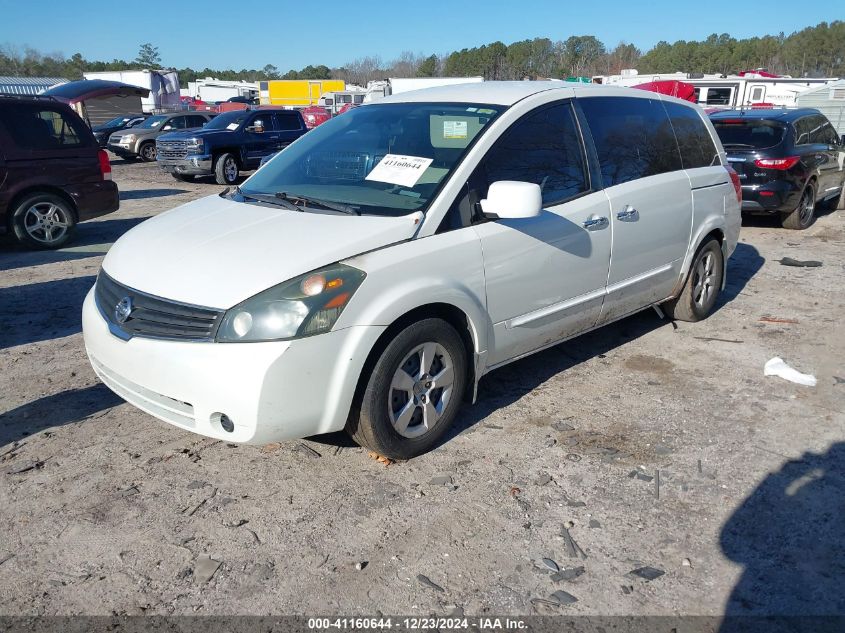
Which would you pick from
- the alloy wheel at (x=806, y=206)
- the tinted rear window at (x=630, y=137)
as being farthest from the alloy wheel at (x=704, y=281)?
the alloy wheel at (x=806, y=206)

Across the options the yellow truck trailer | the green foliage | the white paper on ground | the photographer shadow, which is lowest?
the white paper on ground

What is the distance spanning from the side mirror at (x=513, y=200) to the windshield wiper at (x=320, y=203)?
704 millimetres

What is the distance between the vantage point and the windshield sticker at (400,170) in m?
3.77

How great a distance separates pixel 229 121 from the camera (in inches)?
664

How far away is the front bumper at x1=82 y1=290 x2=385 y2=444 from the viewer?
3.00 metres

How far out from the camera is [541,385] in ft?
15.3

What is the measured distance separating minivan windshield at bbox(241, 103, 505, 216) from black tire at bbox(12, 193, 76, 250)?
542 cm

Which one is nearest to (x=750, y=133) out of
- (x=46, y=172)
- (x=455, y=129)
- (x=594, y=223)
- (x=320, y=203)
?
(x=594, y=223)

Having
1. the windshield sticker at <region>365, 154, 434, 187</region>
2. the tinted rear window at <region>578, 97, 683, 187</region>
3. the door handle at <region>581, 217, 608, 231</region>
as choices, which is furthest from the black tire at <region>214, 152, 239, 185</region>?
the door handle at <region>581, 217, 608, 231</region>

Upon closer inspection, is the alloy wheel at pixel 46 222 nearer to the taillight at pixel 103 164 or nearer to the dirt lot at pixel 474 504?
the taillight at pixel 103 164

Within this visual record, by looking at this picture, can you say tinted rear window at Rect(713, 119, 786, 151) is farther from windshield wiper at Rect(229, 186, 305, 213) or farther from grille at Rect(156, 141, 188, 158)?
grille at Rect(156, 141, 188, 158)

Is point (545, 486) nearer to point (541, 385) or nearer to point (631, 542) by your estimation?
point (631, 542)

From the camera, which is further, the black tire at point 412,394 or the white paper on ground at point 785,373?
the white paper on ground at point 785,373

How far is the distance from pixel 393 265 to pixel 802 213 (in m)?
9.15
